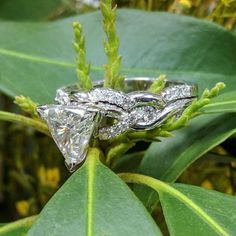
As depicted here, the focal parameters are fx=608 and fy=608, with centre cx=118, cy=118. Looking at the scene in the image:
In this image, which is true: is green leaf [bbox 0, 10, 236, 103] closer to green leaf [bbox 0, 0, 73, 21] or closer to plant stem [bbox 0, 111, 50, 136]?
plant stem [bbox 0, 111, 50, 136]

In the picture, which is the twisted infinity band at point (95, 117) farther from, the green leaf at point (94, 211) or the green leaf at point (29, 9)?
the green leaf at point (29, 9)

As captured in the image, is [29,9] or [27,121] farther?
[29,9]

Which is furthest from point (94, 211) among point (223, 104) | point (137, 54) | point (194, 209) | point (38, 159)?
point (38, 159)

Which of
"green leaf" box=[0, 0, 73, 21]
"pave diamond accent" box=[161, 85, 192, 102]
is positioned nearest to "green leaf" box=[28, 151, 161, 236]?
"pave diamond accent" box=[161, 85, 192, 102]

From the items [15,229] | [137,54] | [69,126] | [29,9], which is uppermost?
[29,9]

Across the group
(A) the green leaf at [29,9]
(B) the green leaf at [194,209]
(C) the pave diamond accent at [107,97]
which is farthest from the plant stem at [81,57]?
(A) the green leaf at [29,9]

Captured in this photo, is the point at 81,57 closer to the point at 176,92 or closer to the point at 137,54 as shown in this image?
the point at 176,92

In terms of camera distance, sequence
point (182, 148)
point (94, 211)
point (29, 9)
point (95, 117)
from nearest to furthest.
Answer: point (94, 211)
point (95, 117)
point (182, 148)
point (29, 9)
